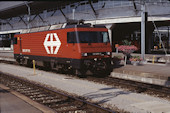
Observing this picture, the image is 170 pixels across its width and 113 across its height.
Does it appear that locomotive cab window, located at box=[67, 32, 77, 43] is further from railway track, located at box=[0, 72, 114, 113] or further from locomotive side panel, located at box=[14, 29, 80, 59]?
railway track, located at box=[0, 72, 114, 113]

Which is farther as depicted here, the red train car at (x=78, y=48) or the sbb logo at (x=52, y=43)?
the sbb logo at (x=52, y=43)

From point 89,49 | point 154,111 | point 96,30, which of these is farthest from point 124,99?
point 96,30

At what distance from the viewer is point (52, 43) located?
15.7 metres

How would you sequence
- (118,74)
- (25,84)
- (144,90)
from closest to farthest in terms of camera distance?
(144,90) → (25,84) → (118,74)

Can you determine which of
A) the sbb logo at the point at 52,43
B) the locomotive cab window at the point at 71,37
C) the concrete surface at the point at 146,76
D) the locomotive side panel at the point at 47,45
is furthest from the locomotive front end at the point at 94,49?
the sbb logo at the point at 52,43

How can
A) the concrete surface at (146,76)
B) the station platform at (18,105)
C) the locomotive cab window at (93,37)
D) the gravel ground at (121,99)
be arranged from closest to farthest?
the station platform at (18,105)
the gravel ground at (121,99)
the concrete surface at (146,76)
the locomotive cab window at (93,37)

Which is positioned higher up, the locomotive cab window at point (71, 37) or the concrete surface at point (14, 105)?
the locomotive cab window at point (71, 37)

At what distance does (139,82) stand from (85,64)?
3.15m

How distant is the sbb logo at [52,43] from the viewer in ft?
49.3

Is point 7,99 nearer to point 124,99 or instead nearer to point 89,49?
point 124,99

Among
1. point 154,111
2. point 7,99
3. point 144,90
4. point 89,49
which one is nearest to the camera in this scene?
point 154,111

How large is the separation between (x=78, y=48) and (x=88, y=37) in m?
1.02

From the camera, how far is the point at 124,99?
861 centimetres

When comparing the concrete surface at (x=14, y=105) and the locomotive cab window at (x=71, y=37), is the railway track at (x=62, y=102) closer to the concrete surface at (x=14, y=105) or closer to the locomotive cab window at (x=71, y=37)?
the concrete surface at (x=14, y=105)
